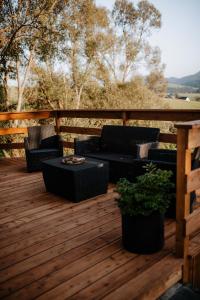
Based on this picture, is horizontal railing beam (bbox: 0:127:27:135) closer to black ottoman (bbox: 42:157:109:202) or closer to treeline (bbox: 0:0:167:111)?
black ottoman (bbox: 42:157:109:202)

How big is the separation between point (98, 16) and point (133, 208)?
1716 cm

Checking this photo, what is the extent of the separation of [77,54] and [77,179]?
13.3m

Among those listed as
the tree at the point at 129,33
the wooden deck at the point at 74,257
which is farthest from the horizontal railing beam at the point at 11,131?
the tree at the point at 129,33

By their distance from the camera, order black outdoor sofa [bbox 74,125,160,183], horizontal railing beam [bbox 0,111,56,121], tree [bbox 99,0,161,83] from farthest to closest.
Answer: tree [bbox 99,0,161,83]
horizontal railing beam [bbox 0,111,56,121]
black outdoor sofa [bbox 74,125,160,183]

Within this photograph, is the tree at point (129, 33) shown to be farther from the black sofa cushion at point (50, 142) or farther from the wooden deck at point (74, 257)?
the wooden deck at point (74, 257)

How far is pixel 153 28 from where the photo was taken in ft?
71.4

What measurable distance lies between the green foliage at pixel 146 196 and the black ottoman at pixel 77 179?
1168 millimetres

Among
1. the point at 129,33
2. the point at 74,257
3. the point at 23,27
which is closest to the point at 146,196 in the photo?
the point at 74,257

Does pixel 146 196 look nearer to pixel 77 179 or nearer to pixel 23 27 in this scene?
pixel 77 179

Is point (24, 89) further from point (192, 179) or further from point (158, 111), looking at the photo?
point (192, 179)

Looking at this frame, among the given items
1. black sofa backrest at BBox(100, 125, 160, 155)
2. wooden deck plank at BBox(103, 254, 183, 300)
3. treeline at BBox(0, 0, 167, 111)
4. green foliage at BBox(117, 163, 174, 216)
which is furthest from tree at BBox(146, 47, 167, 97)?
wooden deck plank at BBox(103, 254, 183, 300)

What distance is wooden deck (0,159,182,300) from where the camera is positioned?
2037 millimetres

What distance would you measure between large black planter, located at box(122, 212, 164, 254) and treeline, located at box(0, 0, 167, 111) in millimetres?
8941

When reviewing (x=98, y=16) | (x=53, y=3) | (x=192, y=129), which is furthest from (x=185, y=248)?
(x=98, y=16)
